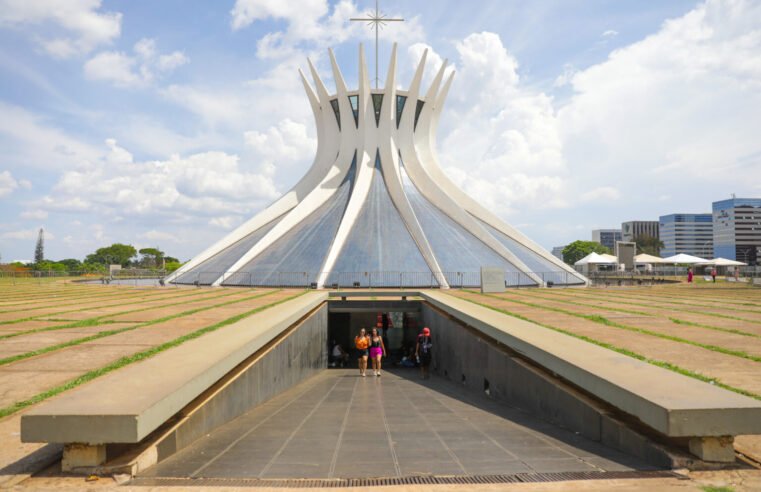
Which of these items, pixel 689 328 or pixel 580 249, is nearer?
pixel 689 328

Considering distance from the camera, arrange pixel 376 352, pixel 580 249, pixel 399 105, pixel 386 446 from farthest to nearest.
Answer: pixel 580 249
pixel 399 105
pixel 376 352
pixel 386 446

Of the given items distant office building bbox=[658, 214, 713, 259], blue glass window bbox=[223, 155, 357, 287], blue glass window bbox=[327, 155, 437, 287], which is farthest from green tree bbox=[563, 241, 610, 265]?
distant office building bbox=[658, 214, 713, 259]

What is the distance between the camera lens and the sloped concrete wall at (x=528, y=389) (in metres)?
4.68

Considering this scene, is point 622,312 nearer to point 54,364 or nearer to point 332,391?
point 332,391

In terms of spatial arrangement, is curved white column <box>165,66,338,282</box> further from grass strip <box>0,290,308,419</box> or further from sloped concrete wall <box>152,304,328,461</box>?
grass strip <box>0,290,308,419</box>

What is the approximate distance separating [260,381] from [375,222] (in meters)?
21.7

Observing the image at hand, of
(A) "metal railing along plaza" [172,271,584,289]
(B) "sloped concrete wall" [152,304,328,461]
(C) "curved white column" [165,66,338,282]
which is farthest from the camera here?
(C) "curved white column" [165,66,338,282]

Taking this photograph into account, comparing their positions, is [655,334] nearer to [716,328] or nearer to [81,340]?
[716,328]

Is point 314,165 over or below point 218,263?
over

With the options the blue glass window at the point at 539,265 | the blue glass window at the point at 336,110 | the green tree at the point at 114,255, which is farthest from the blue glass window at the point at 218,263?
the green tree at the point at 114,255

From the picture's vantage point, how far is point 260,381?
26.6ft


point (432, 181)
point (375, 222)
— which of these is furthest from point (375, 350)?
point (432, 181)

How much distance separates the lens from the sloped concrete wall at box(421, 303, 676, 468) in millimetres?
4676

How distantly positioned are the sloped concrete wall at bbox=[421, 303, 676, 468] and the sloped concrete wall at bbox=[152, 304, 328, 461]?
3.75m
